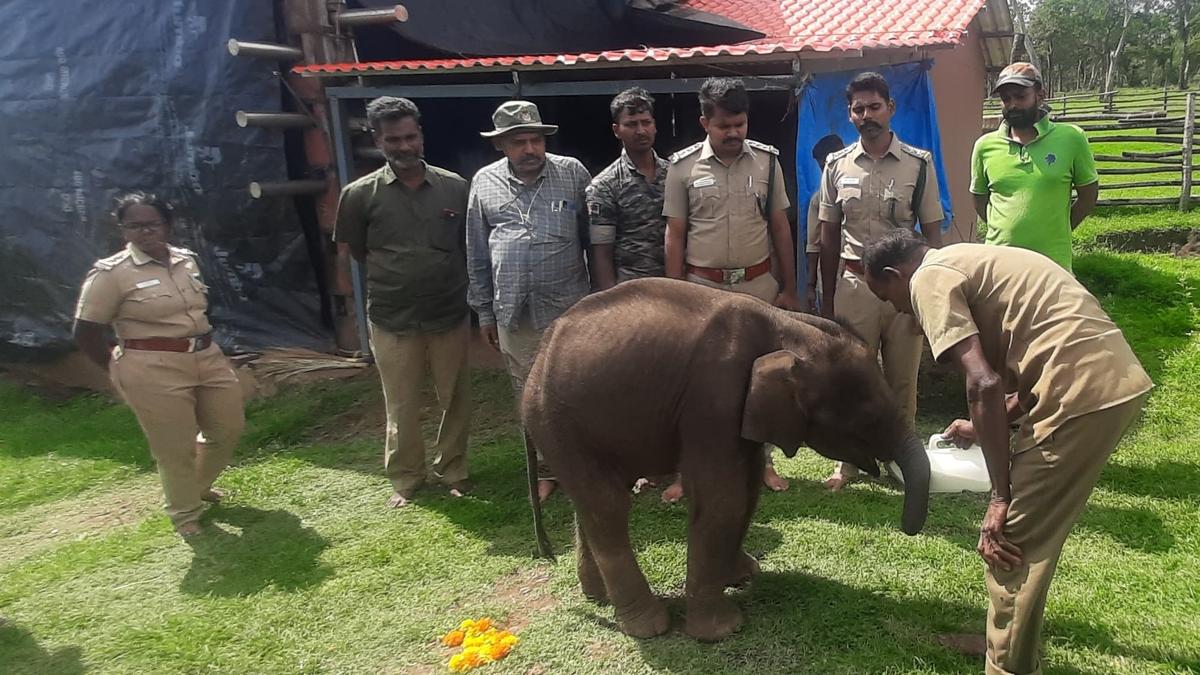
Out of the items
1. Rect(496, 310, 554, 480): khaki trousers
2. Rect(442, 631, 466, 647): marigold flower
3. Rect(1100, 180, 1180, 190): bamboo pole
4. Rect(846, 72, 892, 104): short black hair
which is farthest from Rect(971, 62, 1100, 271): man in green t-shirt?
Rect(1100, 180, 1180, 190): bamboo pole

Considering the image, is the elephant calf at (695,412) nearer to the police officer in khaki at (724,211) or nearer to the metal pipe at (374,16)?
the police officer in khaki at (724,211)

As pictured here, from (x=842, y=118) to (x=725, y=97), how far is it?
8.28ft

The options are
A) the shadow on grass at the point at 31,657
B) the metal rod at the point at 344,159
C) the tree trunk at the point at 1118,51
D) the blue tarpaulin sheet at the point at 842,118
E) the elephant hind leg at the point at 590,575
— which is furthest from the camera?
the tree trunk at the point at 1118,51

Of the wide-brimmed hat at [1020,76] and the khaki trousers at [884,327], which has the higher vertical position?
the wide-brimmed hat at [1020,76]

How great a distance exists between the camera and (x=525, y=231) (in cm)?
455

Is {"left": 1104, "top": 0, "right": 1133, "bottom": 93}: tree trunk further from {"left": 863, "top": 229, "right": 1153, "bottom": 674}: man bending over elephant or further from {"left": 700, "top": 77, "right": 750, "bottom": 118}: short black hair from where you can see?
{"left": 863, "top": 229, "right": 1153, "bottom": 674}: man bending over elephant

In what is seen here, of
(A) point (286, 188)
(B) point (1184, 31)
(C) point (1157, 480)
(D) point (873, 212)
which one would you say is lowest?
(C) point (1157, 480)

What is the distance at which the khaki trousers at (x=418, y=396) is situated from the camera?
5.12 metres

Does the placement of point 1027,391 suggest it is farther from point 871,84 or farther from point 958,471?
point 871,84

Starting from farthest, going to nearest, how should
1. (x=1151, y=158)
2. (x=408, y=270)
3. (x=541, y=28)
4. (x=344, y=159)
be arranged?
(x=1151, y=158) < (x=541, y=28) < (x=344, y=159) < (x=408, y=270)


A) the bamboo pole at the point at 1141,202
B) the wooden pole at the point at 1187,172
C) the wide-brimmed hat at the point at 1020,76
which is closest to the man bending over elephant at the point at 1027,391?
the wide-brimmed hat at the point at 1020,76

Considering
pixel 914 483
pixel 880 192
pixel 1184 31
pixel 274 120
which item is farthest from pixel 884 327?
pixel 1184 31

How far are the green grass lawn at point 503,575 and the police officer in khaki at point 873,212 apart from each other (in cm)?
85

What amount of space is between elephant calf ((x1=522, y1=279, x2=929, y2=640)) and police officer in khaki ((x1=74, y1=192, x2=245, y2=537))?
2.44 meters
